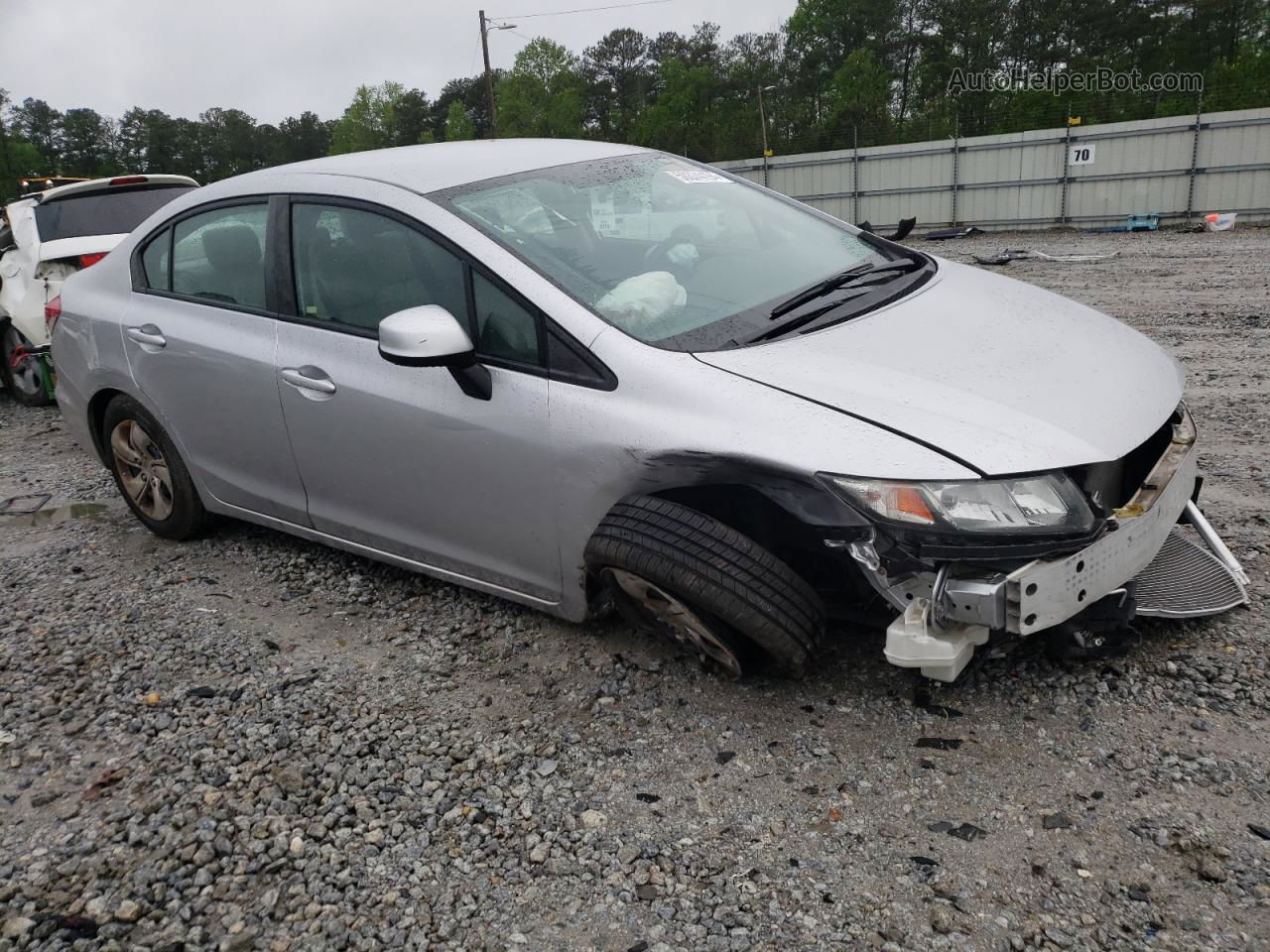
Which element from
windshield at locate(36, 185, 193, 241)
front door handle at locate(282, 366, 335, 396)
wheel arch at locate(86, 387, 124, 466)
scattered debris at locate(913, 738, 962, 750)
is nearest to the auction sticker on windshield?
front door handle at locate(282, 366, 335, 396)

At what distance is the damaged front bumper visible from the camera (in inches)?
96.1

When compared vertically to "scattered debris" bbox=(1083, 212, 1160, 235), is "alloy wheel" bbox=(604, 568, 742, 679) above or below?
above

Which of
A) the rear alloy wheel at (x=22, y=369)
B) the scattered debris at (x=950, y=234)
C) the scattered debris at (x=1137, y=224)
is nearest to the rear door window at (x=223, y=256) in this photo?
A: the rear alloy wheel at (x=22, y=369)

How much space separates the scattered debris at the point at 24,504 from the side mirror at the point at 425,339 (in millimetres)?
3632

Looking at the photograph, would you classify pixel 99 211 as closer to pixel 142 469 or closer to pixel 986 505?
pixel 142 469

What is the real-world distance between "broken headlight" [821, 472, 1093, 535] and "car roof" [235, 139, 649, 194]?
6.24 feet

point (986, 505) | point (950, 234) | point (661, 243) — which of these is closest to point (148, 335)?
point (661, 243)

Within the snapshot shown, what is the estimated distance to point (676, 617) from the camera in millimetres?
2928

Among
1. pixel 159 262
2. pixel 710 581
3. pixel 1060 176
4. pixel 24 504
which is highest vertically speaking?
pixel 159 262

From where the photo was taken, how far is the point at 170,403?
422cm

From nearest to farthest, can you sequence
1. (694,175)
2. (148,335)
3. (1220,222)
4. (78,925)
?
(78,925) < (694,175) < (148,335) < (1220,222)

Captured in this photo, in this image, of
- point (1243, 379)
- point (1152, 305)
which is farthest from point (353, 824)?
point (1152, 305)

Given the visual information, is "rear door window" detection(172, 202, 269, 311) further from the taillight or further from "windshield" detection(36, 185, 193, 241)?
"windshield" detection(36, 185, 193, 241)

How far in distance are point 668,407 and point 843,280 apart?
96cm
